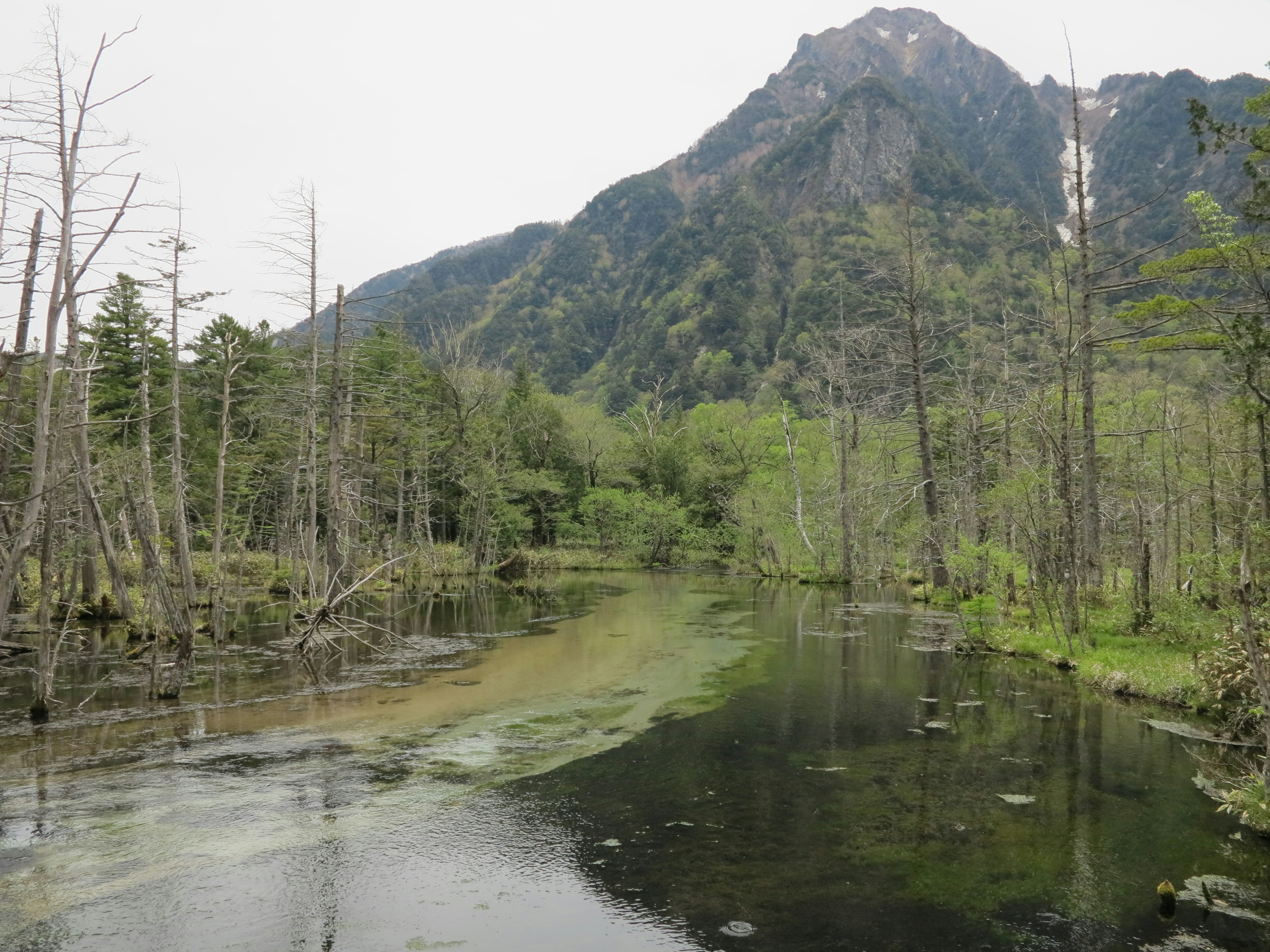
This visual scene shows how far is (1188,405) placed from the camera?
28.8m

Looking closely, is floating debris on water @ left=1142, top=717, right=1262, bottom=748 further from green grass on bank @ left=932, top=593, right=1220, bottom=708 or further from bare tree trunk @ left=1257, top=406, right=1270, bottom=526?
bare tree trunk @ left=1257, top=406, right=1270, bottom=526

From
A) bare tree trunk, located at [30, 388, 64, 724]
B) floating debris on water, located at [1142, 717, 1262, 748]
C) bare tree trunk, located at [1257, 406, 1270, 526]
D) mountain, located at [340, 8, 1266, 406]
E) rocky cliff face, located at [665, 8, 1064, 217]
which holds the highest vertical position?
→ rocky cliff face, located at [665, 8, 1064, 217]

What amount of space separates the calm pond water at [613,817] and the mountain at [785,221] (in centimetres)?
5502

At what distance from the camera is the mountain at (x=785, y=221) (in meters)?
89.9

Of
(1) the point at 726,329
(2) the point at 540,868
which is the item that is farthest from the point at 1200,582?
(1) the point at 726,329

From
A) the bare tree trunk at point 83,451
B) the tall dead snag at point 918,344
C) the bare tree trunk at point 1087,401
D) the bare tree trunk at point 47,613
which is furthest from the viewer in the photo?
the tall dead snag at point 918,344

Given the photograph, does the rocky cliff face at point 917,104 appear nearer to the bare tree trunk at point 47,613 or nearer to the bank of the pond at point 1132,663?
the bank of the pond at point 1132,663

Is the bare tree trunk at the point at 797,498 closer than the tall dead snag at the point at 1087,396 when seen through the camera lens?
No

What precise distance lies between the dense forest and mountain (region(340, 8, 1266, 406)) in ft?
6.22

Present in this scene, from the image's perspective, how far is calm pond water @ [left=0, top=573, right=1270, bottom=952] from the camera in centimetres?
552

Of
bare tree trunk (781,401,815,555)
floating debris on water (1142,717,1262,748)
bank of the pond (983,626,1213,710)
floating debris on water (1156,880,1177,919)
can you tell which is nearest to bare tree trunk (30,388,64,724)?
floating debris on water (1156,880,1177,919)

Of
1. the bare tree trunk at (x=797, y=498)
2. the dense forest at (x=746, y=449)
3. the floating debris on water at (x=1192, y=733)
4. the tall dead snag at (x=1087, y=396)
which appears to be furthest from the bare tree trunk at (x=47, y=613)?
the bare tree trunk at (x=797, y=498)

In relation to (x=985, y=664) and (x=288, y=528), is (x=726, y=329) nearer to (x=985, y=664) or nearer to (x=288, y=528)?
(x=288, y=528)

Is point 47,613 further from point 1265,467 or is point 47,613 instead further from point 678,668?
point 1265,467
